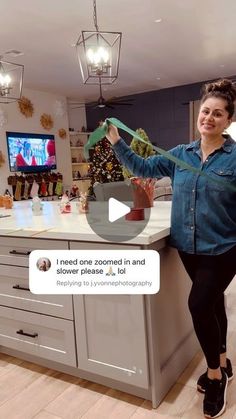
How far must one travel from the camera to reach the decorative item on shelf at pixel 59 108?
7.31 m

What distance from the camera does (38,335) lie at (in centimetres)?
185

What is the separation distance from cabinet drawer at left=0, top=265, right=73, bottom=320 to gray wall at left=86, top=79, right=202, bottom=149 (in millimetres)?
5891

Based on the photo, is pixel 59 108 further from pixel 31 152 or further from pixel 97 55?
pixel 97 55

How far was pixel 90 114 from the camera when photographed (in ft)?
28.0

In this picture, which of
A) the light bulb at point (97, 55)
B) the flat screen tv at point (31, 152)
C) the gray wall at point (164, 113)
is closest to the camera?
the light bulb at point (97, 55)

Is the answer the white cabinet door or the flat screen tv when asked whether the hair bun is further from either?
the flat screen tv

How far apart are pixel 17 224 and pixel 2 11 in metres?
2.58

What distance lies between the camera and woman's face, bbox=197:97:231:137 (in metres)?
1.42

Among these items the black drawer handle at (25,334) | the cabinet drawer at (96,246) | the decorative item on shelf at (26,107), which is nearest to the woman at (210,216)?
the cabinet drawer at (96,246)

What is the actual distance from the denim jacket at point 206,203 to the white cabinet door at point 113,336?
357 millimetres

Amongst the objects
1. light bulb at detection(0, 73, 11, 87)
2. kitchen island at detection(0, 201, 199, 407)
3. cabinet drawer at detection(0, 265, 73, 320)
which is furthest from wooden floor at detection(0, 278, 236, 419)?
light bulb at detection(0, 73, 11, 87)

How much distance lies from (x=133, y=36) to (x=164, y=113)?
3.38m

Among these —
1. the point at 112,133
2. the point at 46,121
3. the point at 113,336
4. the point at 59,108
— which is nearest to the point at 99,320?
the point at 113,336

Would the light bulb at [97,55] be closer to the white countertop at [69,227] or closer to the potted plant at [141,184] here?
the potted plant at [141,184]
